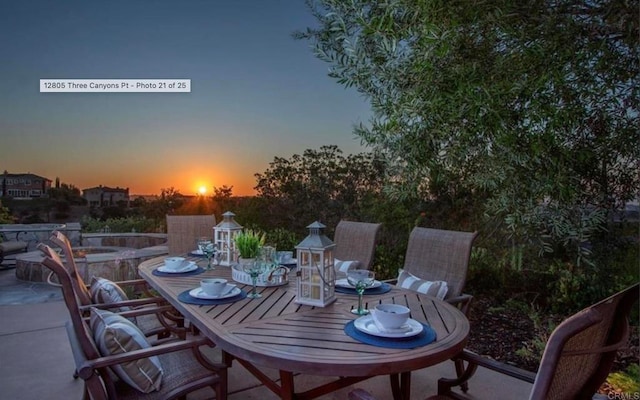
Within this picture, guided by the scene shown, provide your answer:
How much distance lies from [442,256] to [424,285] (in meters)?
0.27

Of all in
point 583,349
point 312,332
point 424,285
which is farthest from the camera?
point 424,285

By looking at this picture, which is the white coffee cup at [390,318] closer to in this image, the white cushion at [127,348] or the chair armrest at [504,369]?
the chair armrest at [504,369]

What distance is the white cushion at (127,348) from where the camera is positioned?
5.44ft

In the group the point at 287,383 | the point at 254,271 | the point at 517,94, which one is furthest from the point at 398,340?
the point at 517,94

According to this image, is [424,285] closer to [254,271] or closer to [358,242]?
[358,242]

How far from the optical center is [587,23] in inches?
83.4

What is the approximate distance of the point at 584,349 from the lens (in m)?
1.06

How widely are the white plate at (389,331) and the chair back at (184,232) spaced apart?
8.91 feet

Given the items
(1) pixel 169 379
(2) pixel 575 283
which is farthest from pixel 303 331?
(2) pixel 575 283

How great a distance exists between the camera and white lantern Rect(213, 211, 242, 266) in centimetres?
303

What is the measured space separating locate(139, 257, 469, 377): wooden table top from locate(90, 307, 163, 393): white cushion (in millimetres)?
245

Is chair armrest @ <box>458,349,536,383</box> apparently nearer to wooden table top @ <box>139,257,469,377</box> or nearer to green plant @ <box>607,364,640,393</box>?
wooden table top @ <box>139,257,469,377</box>

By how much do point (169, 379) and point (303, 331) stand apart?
670 millimetres

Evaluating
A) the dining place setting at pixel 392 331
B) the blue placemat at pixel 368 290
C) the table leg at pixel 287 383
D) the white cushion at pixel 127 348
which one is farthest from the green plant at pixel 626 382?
the white cushion at pixel 127 348
